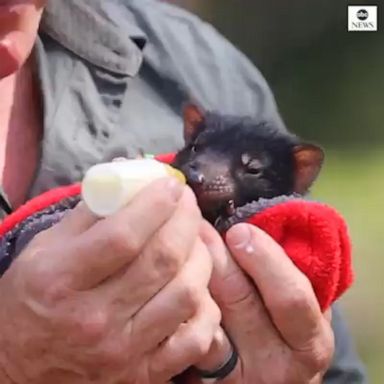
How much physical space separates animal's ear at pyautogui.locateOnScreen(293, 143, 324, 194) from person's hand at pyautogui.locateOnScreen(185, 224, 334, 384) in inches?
1.9

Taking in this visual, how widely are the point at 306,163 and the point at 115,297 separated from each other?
14 centimetres

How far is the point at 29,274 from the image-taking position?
60 cm

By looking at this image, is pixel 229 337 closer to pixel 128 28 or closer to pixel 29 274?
pixel 29 274

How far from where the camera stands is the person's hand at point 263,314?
2.03ft

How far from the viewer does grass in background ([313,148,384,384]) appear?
2.88 feet

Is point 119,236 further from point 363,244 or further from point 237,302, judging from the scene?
point 363,244

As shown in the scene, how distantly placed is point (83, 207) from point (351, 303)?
34 centimetres

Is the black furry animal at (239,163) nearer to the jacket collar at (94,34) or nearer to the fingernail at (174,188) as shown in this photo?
the fingernail at (174,188)

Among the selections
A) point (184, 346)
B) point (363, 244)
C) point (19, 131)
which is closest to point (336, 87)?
point (363, 244)

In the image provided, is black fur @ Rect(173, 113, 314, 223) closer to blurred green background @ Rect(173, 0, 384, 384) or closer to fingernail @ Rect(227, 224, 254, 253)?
fingernail @ Rect(227, 224, 254, 253)

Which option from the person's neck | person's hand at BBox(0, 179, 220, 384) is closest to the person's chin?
the person's neck

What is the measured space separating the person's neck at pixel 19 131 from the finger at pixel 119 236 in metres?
0.20

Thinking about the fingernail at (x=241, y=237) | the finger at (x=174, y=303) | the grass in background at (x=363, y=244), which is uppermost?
the fingernail at (x=241, y=237)

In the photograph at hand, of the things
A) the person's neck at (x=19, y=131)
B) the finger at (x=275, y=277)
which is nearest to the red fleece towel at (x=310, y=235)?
the finger at (x=275, y=277)
